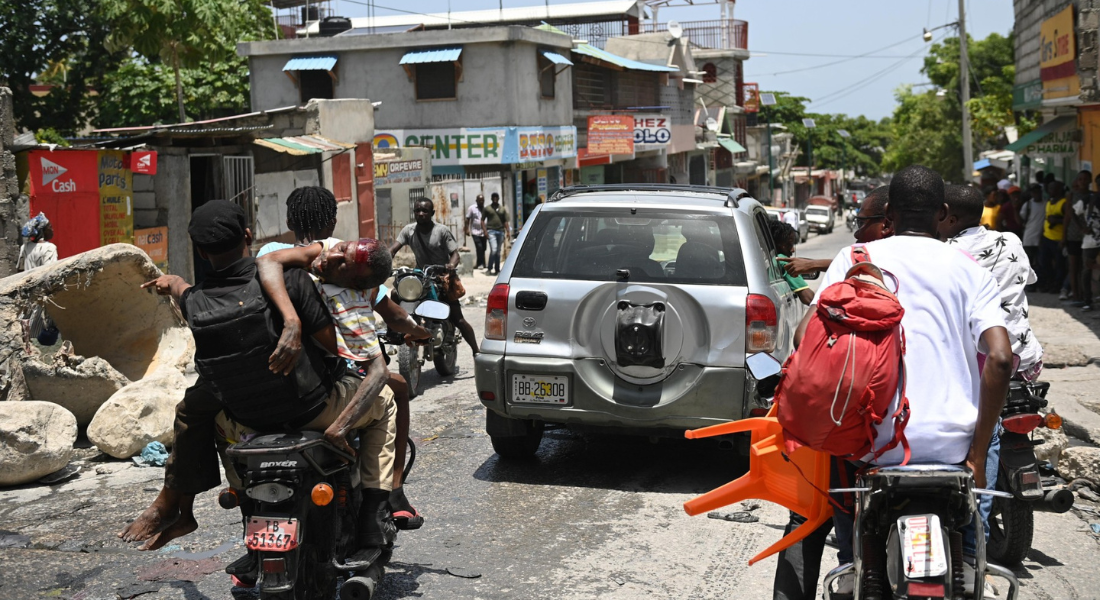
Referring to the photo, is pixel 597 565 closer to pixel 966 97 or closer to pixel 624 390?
pixel 624 390

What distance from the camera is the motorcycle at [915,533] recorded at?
116 inches

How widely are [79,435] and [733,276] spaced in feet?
16.0

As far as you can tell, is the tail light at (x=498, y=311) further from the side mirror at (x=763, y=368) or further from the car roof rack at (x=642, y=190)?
the side mirror at (x=763, y=368)

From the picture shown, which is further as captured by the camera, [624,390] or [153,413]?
[153,413]

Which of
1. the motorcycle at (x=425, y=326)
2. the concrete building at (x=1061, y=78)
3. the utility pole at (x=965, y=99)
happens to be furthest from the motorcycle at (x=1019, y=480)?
the utility pole at (x=965, y=99)

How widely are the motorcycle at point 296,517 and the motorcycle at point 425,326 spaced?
3842mm

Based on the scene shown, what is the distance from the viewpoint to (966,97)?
3353 cm

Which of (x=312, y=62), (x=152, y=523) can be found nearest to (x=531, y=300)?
(x=152, y=523)

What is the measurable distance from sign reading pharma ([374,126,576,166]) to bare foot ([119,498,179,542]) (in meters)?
24.0

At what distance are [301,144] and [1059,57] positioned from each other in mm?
12424

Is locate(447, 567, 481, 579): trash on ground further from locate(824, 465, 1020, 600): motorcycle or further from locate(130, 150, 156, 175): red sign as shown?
locate(130, 150, 156, 175): red sign

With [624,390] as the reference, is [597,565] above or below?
below

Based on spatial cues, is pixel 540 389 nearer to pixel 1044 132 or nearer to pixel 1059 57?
pixel 1059 57

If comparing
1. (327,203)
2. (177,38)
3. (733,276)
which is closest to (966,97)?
(177,38)
